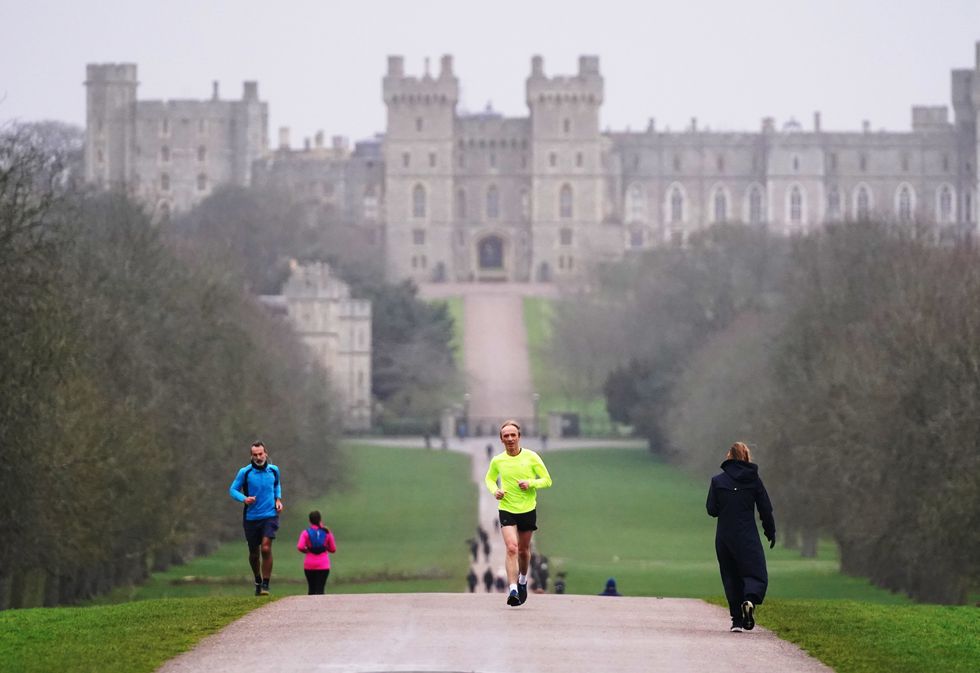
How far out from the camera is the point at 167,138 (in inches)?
4833

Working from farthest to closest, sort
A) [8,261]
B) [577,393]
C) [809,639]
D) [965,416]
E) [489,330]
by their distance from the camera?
[489,330] < [577,393] < [965,416] < [8,261] < [809,639]

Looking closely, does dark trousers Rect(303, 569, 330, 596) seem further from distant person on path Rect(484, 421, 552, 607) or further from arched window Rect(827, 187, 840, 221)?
arched window Rect(827, 187, 840, 221)

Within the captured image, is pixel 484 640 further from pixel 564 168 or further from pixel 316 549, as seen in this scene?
pixel 564 168

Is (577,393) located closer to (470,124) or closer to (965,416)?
(470,124)

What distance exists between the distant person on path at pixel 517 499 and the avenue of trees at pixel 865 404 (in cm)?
1182

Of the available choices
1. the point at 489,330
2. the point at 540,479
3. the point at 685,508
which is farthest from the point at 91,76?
the point at 540,479

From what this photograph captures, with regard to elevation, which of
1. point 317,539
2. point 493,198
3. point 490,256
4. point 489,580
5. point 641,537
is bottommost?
point 489,580

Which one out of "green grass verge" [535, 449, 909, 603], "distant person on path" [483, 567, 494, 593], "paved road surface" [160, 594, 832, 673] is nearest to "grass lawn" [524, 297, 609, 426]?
"green grass verge" [535, 449, 909, 603]

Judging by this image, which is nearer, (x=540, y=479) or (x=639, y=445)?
(x=540, y=479)

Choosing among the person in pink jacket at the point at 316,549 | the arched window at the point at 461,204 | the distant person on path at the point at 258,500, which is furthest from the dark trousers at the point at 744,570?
the arched window at the point at 461,204

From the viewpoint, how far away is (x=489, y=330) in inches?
3944

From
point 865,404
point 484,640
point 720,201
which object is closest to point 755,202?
point 720,201

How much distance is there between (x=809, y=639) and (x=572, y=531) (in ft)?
109

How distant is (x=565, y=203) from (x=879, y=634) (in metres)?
105
